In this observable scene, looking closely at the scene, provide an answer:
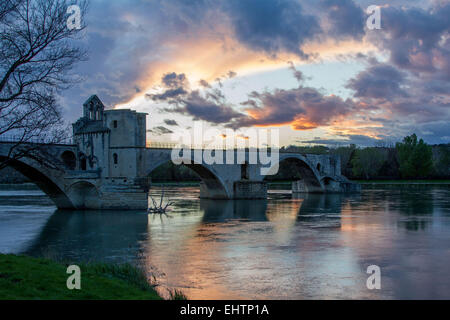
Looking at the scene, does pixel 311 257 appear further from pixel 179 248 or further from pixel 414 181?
pixel 414 181

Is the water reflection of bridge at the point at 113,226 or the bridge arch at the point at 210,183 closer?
the water reflection of bridge at the point at 113,226

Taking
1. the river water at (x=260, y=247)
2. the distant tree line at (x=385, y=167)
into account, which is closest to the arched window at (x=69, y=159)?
the river water at (x=260, y=247)

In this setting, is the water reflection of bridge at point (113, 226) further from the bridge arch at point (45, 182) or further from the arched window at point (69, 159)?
the arched window at point (69, 159)

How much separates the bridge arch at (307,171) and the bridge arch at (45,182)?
2926 cm

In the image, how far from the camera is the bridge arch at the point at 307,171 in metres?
61.8

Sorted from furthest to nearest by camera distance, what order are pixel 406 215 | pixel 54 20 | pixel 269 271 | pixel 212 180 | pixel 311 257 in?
pixel 212 180 → pixel 406 215 → pixel 311 257 → pixel 269 271 → pixel 54 20

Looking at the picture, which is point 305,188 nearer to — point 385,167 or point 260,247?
point 385,167

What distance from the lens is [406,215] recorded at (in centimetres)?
3319

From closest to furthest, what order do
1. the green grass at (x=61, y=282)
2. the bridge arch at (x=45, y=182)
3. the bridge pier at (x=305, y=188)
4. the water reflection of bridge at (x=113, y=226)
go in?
the green grass at (x=61, y=282)
the water reflection of bridge at (x=113, y=226)
the bridge arch at (x=45, y=182)
the bridge pier at (x=305, y=188)

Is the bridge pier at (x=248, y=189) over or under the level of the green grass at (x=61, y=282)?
over

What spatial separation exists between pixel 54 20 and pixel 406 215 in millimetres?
27291

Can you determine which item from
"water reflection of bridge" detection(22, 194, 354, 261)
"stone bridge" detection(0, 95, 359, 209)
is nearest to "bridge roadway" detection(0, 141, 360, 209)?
"stone bridge" detection(0, 95, 359, 209)

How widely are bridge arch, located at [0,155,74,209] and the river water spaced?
6.74 feet
